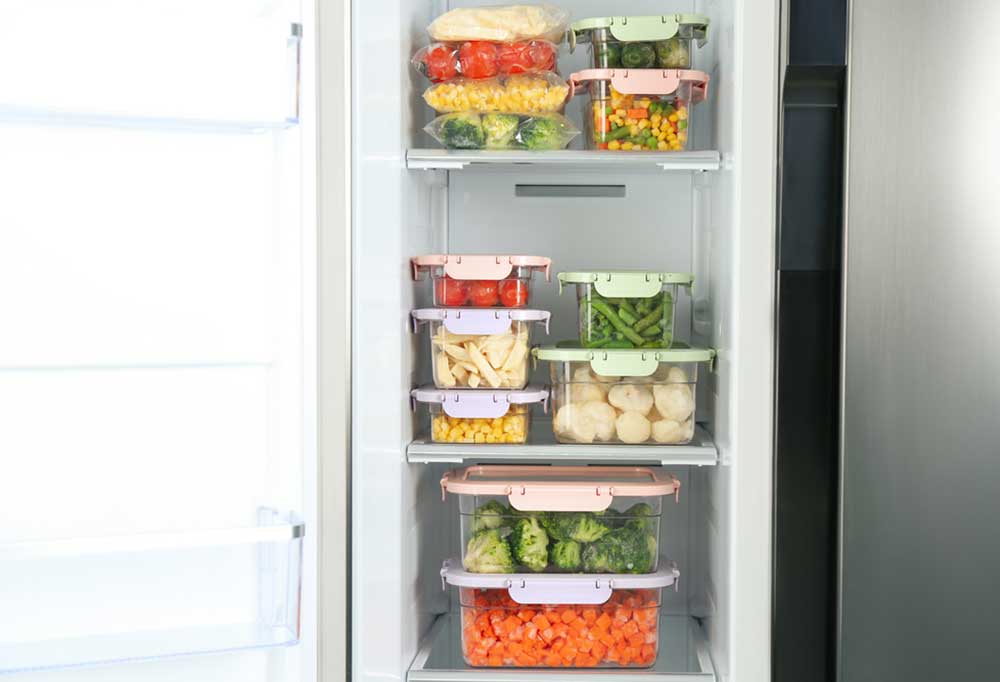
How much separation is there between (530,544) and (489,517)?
9 cm

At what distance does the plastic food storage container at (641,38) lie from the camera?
5.84 feet

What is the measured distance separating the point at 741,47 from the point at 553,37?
1.23 feet

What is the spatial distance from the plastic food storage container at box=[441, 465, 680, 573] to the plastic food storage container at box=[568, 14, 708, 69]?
75 cm

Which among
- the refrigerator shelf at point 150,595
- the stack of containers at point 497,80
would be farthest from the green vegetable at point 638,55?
the refrigerator shelf at point 150,595

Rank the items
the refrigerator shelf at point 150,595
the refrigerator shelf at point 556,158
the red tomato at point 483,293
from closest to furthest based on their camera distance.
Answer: the refrigerator shelf at point 150,595
the refrigerator shelf at point 556,158
the red tomato at point 483,293

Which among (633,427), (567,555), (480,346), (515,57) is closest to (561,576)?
(567,555)

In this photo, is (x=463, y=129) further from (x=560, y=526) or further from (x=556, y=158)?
(x=560, y=526)

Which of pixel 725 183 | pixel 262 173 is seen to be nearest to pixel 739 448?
pixel 725 183

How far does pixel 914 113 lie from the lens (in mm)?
1517

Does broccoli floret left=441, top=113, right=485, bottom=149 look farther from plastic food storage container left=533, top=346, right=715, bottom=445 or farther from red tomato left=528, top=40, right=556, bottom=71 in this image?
plastic food storage container left=533, top=346, right=715, bottom=445

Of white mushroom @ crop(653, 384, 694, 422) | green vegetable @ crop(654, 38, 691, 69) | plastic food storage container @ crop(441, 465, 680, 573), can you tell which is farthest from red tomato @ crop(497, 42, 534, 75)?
plastic food storage container @ crop(441, 465, 680, 573)

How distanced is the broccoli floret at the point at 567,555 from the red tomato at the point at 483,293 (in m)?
0.45

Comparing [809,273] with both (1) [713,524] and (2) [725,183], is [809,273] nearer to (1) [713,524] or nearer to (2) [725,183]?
(2) [725,183]

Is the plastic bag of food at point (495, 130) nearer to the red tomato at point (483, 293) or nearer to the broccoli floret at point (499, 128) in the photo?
the broccoli floret at point (499, 128)
